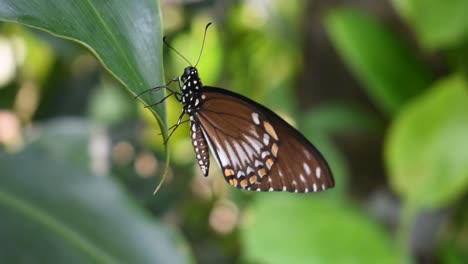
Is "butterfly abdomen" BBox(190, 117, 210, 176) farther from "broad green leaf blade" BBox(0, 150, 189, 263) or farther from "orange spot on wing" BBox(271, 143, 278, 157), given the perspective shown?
"broad green leaf blade" BBox(0, 150, 189, 263)

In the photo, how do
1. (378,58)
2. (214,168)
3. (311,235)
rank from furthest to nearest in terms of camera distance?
1. (214,168)
2. (378,58)
3. (311,235)

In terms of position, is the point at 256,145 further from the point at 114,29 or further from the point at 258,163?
the point at 114,29

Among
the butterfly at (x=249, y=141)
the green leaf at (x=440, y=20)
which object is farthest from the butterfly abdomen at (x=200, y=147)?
the green leaf at (x=440, y=20)

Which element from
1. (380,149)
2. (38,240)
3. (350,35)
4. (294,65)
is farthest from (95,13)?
(294,65)

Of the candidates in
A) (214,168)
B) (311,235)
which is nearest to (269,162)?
(311,235)

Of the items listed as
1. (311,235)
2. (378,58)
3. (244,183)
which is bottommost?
(244,183)

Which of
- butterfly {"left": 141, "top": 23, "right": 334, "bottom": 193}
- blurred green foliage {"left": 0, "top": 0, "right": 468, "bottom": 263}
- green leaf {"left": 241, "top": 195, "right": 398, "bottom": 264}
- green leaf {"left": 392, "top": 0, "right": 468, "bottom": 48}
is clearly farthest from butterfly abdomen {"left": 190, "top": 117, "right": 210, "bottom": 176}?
green leaf {"left": 392, "top": 0, "right": 468, "bottom": 48}

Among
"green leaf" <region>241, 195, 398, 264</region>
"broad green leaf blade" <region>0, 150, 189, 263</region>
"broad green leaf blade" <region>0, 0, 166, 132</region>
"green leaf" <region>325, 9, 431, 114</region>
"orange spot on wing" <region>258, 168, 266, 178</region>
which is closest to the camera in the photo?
"broad green leaf blade" <region>0, 0, 166, 132</region>

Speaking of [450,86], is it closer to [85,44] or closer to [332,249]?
[332,249]

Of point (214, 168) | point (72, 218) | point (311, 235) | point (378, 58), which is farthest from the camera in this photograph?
point (214, 168)
